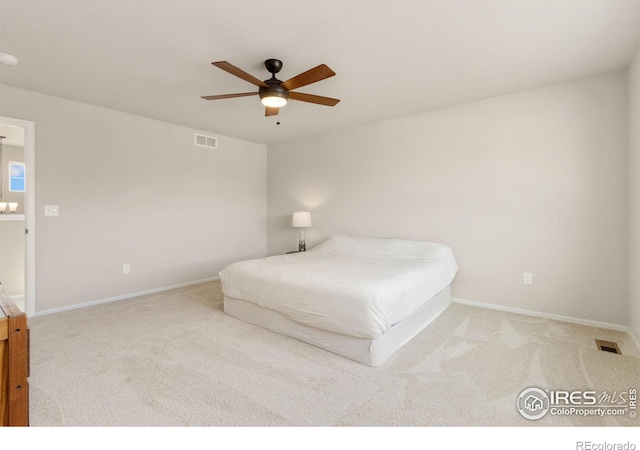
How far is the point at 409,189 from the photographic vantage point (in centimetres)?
400

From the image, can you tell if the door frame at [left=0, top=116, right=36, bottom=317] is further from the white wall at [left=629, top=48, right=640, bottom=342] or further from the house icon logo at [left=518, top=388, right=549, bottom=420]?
the white wall at [left=629, top=48, right=640, bottom=342]

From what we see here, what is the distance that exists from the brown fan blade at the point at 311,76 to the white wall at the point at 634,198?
2.53m

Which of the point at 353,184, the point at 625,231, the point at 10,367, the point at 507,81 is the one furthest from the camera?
the point at 353,184

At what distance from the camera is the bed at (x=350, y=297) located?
213cm

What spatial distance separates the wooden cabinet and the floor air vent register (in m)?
3.53

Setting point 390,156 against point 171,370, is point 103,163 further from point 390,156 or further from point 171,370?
point 390,156

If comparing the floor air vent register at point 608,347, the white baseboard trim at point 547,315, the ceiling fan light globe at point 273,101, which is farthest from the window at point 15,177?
the floor air vent register at point 608,347

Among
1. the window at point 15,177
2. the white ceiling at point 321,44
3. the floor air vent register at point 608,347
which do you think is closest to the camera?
the white ceiling at point 321,44

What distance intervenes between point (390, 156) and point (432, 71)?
4.95ft

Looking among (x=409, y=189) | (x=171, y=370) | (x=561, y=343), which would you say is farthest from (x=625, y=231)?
(x=171, y=370)

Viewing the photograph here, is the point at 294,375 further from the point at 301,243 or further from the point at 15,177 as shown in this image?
the point at 15,177

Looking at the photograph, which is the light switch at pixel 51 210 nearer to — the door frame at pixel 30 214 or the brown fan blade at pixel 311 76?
the door frame at pixel 30 214

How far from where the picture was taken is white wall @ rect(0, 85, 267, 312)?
3289 millimetres

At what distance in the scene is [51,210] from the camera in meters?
3.31
